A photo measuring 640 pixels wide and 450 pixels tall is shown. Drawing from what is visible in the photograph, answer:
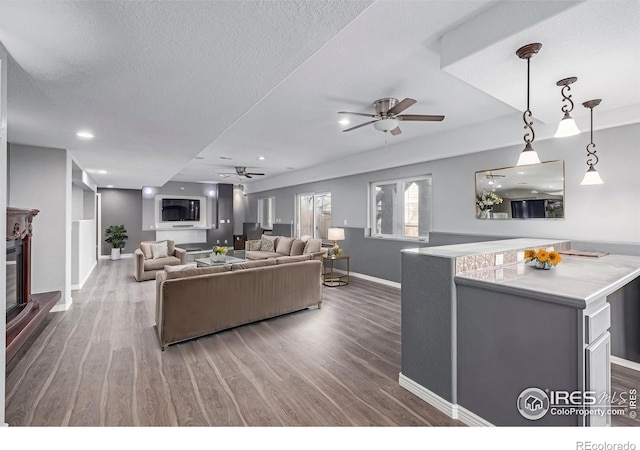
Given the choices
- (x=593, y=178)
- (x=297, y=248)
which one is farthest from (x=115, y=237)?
(x=593, y=178)

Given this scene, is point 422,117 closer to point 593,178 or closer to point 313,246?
point 593,178

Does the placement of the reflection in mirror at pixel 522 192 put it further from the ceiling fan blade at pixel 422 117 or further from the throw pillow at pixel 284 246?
the throw pillow at pixel 284 246

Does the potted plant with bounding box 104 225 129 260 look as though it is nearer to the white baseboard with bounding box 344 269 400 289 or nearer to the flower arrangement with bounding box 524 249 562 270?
the white baseboard with bounding box 344 269 400 289

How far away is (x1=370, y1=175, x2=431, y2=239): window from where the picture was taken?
17.6 feet

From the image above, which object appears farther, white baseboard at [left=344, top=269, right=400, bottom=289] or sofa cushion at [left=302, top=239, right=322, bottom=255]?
sofa cushion at [left=302, top=239, right=322, bottom=255]

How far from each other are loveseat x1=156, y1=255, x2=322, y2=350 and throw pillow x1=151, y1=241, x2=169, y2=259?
11.1 ft

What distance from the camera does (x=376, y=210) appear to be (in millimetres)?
6320

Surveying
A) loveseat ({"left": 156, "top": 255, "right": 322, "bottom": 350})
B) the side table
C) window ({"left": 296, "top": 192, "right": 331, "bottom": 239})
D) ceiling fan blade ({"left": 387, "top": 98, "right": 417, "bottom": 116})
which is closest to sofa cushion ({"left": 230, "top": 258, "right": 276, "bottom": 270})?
loveseat ({"left": 156, "top": 255, "right": 322, "bottom": 350})

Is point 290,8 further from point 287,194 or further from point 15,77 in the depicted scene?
point 287,194

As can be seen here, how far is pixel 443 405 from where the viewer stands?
2023mm

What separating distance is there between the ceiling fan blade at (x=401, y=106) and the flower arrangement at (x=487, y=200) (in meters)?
2.06

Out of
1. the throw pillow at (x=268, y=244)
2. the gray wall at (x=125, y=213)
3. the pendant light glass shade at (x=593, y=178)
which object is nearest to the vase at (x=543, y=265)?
the pendant light glass shade at (x=593, y=178)
